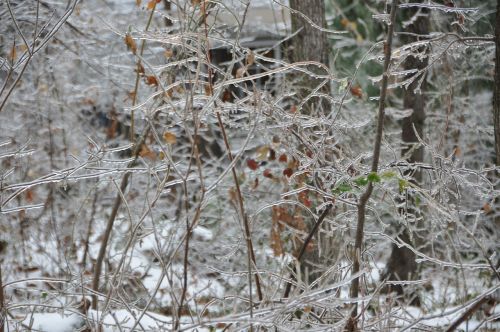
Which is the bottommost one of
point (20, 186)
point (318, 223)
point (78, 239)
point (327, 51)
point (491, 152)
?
point (78, 239)

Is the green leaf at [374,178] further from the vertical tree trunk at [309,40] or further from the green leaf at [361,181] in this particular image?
the vertical tree trunk at [309,40]

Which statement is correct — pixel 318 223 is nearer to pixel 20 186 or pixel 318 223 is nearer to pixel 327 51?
pixel 20 186

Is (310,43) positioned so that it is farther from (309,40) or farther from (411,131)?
(411,131)

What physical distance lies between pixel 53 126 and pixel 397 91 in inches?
209

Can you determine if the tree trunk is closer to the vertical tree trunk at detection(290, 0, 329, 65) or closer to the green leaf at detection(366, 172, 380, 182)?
the vertical tree trunk at detection(290, 0, 329, 65)

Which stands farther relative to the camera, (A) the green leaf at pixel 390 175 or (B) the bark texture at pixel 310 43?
(B) the bark texture at pixel 310 43

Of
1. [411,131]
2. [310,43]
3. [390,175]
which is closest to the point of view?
[390,175]

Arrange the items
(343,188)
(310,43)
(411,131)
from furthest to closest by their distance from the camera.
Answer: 1. (411,131)
2. (310,43)
3. (343,188)

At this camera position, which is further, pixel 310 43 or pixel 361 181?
pixel 310 43

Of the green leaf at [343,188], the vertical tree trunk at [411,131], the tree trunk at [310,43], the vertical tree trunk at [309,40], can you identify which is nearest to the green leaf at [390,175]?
the green leaf at [343,188]

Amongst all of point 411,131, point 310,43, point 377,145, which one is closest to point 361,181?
point 377,145

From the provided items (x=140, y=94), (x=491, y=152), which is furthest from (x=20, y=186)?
(x=491, y=152)

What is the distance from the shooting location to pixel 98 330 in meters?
3.29

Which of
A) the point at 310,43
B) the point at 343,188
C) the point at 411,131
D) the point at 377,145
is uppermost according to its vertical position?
the point at 310,43
